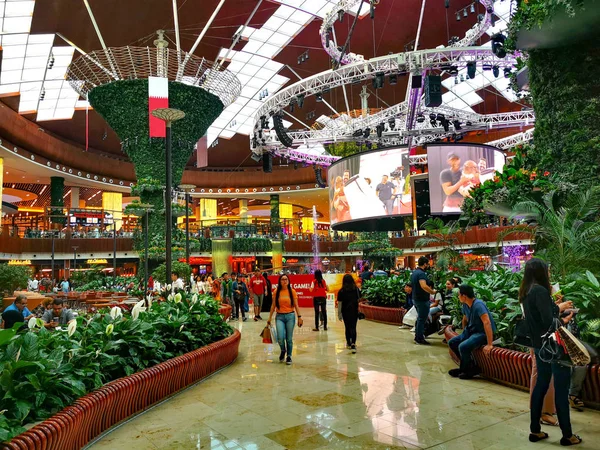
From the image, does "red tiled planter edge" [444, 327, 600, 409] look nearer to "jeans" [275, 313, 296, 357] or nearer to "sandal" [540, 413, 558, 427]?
"sandal" [540, 413, 558, 427]

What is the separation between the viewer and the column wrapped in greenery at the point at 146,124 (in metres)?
16.8

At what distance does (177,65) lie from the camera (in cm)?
1705

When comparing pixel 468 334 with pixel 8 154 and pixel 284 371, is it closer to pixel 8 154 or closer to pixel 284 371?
pixel 284 371

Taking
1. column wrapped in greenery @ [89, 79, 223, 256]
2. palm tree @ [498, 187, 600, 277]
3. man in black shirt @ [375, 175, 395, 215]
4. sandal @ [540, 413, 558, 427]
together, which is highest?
column wrapped in greenery @ [89, 79, 223, 256]

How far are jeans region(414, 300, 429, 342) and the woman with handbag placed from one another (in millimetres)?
4492

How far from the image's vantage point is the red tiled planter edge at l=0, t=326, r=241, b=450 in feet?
9.53

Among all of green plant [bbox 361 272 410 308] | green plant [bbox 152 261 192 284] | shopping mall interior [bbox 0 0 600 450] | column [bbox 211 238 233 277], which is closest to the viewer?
shopping mall interior [bbox 0 0 600 450]

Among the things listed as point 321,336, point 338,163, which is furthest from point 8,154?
point 321,336

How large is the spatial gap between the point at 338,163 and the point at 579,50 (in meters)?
13.3

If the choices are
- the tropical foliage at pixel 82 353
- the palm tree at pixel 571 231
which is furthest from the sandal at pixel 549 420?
the tropical foliage at pixel 82 353

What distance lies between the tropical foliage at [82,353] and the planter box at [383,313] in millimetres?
5440

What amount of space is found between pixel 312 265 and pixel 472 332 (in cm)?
1674

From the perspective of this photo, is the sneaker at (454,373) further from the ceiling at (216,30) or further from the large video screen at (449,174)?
the ceiling at (216,30)

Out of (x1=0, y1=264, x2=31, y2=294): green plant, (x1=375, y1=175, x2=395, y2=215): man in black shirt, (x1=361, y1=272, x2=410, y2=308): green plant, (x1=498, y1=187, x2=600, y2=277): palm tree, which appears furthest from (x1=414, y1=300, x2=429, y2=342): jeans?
(x1=375, y1=175, x2=395, y2=215): man in black shirt
